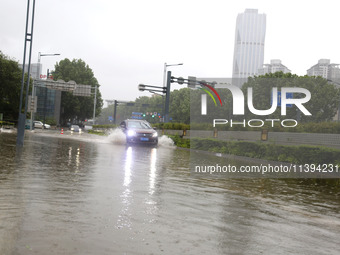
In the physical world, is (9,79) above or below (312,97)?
below

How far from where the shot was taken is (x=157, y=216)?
5867 mm

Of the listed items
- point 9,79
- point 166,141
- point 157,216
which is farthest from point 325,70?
point 157,216

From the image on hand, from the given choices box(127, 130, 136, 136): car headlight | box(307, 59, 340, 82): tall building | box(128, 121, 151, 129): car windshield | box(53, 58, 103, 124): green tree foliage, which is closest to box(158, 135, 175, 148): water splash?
box(128, 121, 151, 129): car windshield

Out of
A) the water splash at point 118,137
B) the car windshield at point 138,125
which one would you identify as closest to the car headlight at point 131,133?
the car windshield at point 138,125

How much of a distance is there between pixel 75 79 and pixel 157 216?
7619cm

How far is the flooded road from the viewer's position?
440 cm

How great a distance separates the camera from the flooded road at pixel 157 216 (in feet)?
14.4

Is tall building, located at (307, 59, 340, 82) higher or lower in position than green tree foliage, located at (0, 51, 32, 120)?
higher

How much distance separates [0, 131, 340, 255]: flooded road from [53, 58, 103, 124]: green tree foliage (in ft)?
234

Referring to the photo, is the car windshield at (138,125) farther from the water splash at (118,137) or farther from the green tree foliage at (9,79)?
the green tree foliage at (9,79)

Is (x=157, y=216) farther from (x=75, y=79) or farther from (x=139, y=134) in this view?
(x=75, y=79)

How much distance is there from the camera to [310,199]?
8547 mm

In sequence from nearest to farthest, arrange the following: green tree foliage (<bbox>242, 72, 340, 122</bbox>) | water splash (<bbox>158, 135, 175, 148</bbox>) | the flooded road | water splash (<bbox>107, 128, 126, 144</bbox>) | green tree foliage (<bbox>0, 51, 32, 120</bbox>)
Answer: the flooded road, water splash (<bbox>107, 128, 126, 144</bbox>), water splash (<bbox>158, 135, 175, 148</bbox>), green tree foliage (<bbox>242, 72, 340, 122</bbox>), green tree foliage (<bbox>0, 51, 32, 120</bbox>)

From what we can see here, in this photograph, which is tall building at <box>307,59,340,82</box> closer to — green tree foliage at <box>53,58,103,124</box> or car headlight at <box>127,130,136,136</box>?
green tree foliage at <box>53,58,103,124</box>
